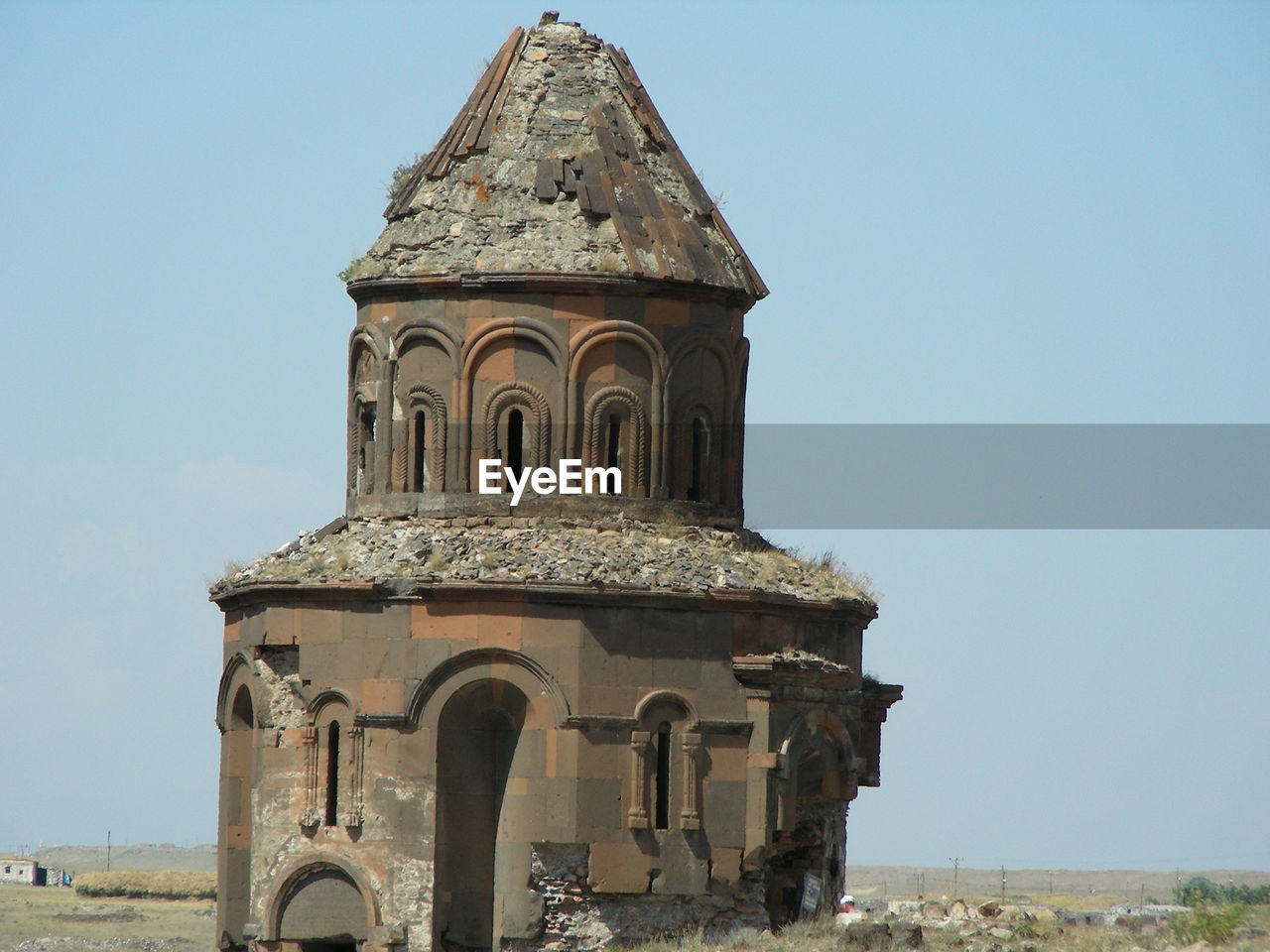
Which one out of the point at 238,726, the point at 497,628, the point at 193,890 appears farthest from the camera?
the point at 193,890

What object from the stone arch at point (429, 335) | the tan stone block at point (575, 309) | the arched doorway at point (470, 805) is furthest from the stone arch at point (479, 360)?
the arched doorway at point (470, 805)

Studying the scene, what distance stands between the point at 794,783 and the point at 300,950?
7198 mm

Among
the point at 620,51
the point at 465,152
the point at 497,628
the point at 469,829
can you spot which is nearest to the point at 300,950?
the point at 469,829

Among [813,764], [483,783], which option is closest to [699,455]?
[813,764]

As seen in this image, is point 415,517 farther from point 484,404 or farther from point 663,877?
point 663,877

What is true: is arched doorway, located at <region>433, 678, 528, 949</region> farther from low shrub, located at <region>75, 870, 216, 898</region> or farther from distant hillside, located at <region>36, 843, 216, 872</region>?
distant hillside, located at <region>36, 843, 216, 872</region>

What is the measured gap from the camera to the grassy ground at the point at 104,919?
61.5m

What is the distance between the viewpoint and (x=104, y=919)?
219 ft

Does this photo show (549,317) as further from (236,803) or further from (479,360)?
(236,803)

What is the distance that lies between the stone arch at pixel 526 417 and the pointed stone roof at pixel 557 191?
65.7 inches

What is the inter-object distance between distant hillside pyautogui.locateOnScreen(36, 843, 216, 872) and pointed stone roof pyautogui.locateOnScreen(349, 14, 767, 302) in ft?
223

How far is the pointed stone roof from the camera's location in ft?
126

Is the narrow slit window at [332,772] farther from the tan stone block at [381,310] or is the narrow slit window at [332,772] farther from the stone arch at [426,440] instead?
the tan stone block at [381,310]

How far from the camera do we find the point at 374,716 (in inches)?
1438
